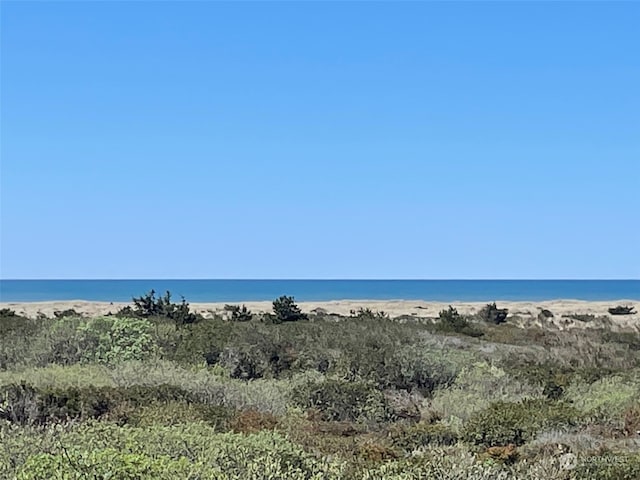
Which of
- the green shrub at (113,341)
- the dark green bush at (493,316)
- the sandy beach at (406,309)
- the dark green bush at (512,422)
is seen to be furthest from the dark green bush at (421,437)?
the sandy beach at (406,309)

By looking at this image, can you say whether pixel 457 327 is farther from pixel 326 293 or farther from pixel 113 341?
pixel 326 293

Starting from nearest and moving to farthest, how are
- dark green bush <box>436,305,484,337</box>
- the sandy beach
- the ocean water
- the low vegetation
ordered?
1. the low vegetation
2. dark green bush <box>436,305,484,337</box>
3. the sandy beach
4. the ocean water

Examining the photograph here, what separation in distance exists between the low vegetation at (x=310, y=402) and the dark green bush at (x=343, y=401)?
1.0 inches

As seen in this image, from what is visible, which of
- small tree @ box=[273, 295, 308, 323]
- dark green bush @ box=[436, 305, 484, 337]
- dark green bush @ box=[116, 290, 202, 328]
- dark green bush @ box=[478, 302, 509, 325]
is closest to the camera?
dark green bush @ box=[116, 290, 202, 328]

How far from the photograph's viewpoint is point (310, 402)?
11.5m

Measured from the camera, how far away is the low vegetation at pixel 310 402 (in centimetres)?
631

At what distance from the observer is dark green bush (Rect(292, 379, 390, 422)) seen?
1125 cm

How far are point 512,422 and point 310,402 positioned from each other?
293 cm

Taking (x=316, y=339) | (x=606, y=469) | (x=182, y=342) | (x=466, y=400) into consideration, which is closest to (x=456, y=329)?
(x=316, y=339)

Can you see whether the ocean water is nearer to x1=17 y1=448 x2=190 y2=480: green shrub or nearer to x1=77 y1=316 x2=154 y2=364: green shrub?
x1=77 y1=316 x2=154 y2=364: green shrub

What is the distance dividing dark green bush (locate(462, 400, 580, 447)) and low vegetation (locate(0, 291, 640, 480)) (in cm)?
2

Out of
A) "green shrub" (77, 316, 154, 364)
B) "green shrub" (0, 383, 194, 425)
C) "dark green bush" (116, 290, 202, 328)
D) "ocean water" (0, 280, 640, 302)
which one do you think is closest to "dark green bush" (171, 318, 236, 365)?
"green shrub" (77, 316, 154, 364)

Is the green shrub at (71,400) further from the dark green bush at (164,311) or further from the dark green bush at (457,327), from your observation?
the dark green bush at (457,327)

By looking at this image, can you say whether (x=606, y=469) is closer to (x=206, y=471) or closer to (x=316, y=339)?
(x=206, y=471)
